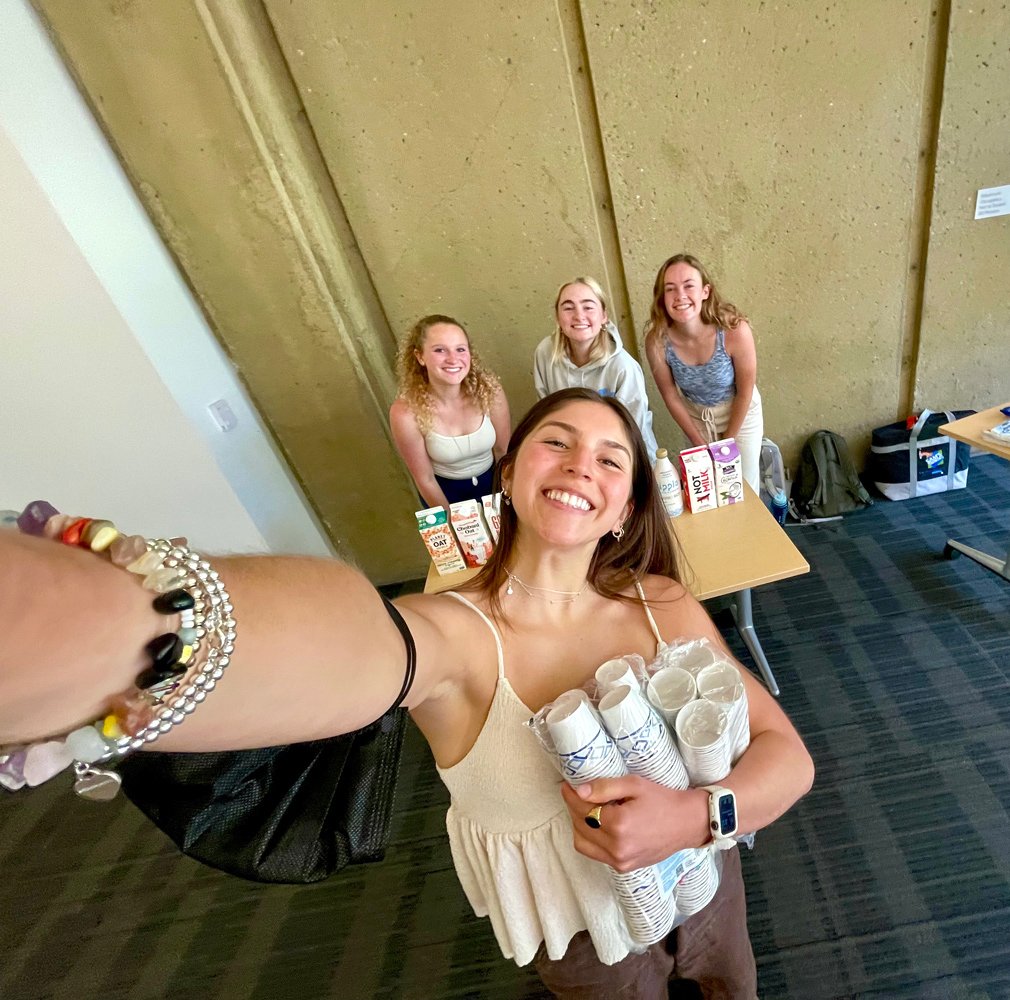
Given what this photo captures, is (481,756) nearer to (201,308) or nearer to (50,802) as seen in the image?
(201,308)

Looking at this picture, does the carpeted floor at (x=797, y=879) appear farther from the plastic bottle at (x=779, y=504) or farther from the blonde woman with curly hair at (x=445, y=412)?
the blonde woman with curly hair at (x=445, y=412)

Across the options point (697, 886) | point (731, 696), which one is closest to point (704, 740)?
point (731, 696)

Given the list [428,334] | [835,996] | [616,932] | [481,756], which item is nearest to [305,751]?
[481,756]

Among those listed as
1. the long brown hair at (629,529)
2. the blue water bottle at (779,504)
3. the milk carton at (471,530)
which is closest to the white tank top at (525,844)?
the long brown hair at (629,529)

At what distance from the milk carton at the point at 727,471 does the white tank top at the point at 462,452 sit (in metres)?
1.03

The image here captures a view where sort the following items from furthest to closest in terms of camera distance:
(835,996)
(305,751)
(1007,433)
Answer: (1007,433)
(835,996)
(305,751)

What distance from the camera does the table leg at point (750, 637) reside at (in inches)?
86.6

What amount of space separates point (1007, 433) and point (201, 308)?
3.64 meters

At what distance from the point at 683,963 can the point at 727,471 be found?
150 cm

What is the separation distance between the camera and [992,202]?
254 cm

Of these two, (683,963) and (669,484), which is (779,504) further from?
(683,963)

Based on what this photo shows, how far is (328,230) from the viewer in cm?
253

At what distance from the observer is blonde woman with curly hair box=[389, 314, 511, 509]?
7.59 ft

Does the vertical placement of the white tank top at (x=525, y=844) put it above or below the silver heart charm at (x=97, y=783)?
below
